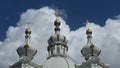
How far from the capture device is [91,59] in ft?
159

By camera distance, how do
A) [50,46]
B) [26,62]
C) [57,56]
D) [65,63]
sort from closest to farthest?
[26,62] < [65,63] < [57,56] < [50,46]

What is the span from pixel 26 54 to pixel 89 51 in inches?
349

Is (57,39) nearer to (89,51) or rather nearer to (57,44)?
(57,44)

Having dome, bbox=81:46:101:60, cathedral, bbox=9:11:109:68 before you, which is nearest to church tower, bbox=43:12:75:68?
cathedral, bbox=9:11:109:68

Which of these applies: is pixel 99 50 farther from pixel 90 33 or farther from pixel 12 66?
pixel 12 66

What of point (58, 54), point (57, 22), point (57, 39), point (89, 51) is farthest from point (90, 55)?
point (57, 22)

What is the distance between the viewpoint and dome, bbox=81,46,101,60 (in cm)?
5188

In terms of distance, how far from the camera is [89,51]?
52.5 metres

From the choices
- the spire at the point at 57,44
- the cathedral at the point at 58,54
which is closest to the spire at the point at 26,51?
the cathedral at the point at 58,54

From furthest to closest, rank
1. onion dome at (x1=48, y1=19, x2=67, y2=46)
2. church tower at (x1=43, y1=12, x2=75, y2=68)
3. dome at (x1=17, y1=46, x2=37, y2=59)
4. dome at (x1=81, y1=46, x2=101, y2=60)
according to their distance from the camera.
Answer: onion dome at (x1=48, y1=19, x2=67, y2=46), church tower at (x1=43, y1=12, x2=75, y2=68), dome at (x1=17, y1=46, x2=37, y2=59), dome at (x1=81, y1=46, x2=101, y2=60)

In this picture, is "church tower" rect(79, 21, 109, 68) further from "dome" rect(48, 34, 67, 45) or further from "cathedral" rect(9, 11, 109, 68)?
"dome" rect(48, 34, 67, 45)

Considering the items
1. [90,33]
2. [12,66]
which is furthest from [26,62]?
[90,33]

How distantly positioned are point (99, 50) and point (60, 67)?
20.8 feet

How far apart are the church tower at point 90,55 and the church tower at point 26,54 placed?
696cm
